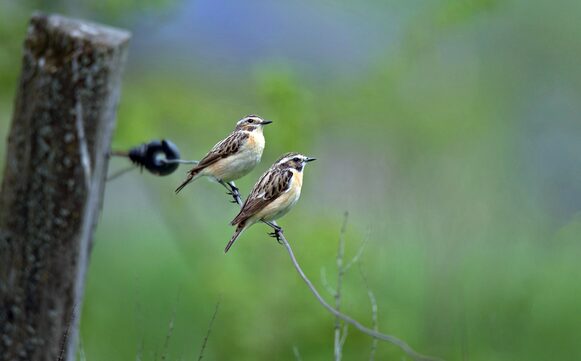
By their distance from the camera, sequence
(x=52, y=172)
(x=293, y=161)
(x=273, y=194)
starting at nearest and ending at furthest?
1. (x=273, y=194)
2. (x=293, y=161)
3. (x=52, y=172)

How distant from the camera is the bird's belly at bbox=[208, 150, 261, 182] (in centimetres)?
252

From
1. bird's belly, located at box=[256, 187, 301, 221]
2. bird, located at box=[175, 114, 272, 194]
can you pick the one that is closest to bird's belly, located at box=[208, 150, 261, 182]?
bird, located at box=[175, 114, 272, 194]

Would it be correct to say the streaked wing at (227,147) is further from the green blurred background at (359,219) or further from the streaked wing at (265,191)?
the green blurred background at (359,219)

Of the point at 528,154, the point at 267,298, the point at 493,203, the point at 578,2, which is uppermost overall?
the point at 578,2

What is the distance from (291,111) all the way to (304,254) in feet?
4.17

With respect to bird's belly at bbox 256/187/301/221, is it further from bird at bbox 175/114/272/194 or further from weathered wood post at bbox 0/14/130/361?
weathered wood post at bbox 0/14/130/361

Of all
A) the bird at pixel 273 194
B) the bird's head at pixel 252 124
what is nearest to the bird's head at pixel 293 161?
the bird at pixel 273 194

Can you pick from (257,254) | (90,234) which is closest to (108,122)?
(90,234)

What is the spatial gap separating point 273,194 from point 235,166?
7.0 inches

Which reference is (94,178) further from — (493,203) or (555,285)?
(555,285)

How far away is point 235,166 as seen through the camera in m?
2.63

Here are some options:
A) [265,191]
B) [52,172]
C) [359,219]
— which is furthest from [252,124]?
[359,219]

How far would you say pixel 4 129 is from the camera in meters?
15.1

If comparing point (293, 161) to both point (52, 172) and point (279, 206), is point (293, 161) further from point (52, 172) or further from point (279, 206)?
point (52, 172)
